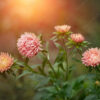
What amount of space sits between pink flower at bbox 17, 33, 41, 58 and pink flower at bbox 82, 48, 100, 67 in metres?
0.26

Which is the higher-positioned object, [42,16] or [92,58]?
[42,16]

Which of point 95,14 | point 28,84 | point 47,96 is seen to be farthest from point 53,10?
point 47,96

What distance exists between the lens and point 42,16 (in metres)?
3.44

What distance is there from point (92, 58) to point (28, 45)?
36 centimetres

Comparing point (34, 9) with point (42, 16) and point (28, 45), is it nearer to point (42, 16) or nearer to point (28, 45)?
point (42, 16)

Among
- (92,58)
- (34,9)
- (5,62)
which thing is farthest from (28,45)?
(34,9)

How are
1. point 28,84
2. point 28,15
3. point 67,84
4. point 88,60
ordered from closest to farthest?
point 88,60 < point 67,84 < point 28,84 < point 28,15

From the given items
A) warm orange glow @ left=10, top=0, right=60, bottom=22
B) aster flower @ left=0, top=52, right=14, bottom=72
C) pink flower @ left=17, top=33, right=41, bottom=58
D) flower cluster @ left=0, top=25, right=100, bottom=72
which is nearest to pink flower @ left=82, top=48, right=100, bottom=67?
flower cluster @ left=0, top=25, right=100, bottom=72

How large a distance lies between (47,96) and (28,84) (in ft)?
2.47

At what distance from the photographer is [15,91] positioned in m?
2.49

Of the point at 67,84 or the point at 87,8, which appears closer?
the point at 67,84

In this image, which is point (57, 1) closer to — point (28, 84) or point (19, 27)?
point (19, 27)

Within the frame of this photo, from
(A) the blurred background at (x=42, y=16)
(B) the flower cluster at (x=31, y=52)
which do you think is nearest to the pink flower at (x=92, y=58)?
(B) the flower cluster at (x=31, y=52)

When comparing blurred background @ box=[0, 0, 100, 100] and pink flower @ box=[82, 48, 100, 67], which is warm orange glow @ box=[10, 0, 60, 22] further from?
pink flower @ box=[82, 48, 100, 67]
